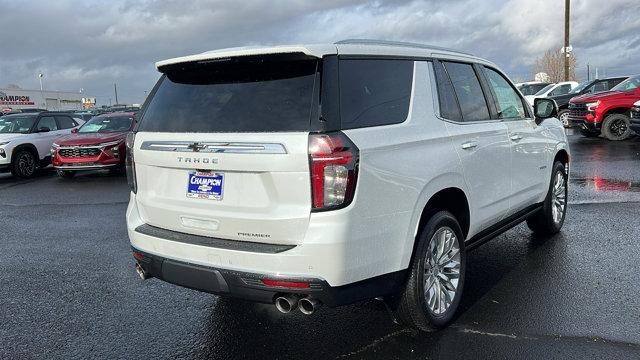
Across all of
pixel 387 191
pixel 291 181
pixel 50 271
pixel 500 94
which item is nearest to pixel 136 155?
pixel 291 181

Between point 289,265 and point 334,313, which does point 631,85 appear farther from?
point 289,265

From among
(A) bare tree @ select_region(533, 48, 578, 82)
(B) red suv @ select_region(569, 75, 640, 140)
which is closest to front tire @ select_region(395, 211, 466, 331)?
(B) red suv @ select_region(569, 75, 640, 140)

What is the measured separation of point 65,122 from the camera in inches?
592

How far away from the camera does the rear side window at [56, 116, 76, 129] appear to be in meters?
14.8

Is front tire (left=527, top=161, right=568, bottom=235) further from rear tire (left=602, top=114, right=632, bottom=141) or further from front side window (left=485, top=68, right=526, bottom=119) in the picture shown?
rear tire (left=602, top=114, right=632, bottom=141)

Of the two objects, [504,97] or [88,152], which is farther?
[88,152]

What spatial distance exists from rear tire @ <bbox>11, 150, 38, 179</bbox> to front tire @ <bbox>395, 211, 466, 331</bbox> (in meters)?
12.2

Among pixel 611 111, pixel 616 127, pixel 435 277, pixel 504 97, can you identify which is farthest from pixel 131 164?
pixel 616 127

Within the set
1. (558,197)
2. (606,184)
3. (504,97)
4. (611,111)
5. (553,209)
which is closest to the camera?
(504,97)

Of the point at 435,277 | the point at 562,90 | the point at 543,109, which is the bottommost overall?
the point at 435,277

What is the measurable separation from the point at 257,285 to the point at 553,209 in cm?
389

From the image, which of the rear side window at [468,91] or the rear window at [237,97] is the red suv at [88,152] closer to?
the rear window at [237,97]

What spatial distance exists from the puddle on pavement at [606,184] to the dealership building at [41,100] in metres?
66.8

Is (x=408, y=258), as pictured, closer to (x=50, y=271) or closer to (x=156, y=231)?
(x=156, y=231)
